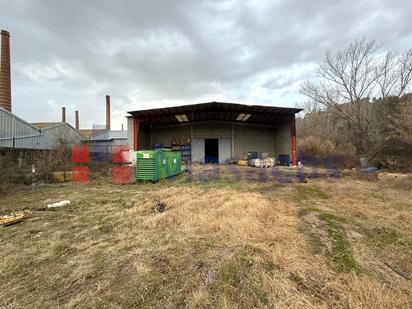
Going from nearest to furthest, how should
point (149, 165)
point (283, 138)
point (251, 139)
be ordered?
point (149, 165)
point (283, 138)
point (251, 139)

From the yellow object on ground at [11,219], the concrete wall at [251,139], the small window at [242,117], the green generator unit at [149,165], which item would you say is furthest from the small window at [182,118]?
the yellow object on ground at [11,219]

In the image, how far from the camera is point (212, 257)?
2.90 metres

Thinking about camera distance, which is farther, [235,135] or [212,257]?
[235,135]

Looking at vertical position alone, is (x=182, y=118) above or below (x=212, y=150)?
above

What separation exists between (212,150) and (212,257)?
1904 cm

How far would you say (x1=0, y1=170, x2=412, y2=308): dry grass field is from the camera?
7.13ft

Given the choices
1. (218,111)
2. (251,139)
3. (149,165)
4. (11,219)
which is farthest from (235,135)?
(11,219)

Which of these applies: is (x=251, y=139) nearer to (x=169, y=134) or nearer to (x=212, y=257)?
(x=169, y=134)

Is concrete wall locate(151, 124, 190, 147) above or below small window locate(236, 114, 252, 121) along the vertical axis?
below

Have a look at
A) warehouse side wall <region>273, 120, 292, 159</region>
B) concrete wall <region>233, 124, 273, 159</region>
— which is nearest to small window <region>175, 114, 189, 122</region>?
concrete wall <region>233, 124, 273, 159</region>

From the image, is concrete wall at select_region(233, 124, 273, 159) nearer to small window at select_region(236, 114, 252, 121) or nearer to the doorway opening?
small window at select_region(236, 114, 252, 121)

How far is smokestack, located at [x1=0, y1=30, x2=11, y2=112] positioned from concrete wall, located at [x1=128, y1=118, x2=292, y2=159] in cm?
1172

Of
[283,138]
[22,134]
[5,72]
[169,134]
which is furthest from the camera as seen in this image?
[169,134]

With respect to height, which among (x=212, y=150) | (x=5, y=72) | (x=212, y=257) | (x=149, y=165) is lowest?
(x=212, y=257)
